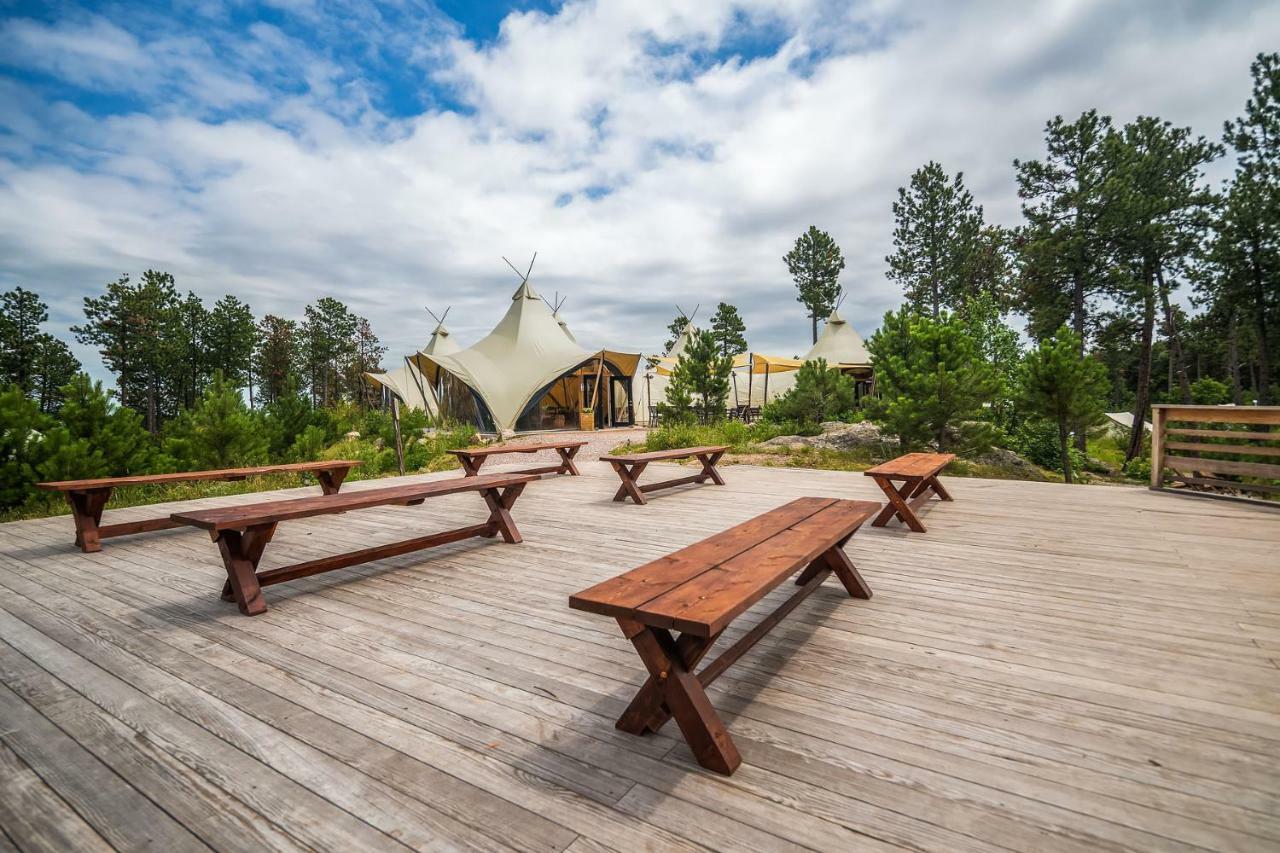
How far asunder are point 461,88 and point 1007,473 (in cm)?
1293

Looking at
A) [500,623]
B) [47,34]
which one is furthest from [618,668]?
[47,34]

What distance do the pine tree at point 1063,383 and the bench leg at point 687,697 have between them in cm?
999

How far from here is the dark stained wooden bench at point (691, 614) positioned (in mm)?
1453

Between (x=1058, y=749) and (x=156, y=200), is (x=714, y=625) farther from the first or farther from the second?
(x=156, y=200)

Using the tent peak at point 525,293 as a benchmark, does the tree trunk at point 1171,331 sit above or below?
below

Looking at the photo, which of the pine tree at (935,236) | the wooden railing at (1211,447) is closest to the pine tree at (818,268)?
the pine tree at (935,236)

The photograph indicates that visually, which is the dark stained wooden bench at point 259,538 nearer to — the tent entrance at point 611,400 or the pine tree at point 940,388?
the pine tree at point 940,388

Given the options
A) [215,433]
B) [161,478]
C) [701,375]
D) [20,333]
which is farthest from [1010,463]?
[20,333]

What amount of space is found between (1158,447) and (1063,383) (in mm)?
3257

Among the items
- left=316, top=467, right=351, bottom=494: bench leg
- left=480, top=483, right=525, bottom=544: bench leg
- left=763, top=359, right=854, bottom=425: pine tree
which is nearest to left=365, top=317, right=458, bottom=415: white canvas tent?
left=763, top=359, right=854, bottom=425: pine tree

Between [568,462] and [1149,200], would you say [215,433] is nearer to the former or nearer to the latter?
[568,462]

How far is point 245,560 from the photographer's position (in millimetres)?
2893

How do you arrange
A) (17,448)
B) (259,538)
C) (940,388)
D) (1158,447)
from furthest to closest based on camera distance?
Answer: (940,388)
(17,448)
(1158,447)
(259,538)

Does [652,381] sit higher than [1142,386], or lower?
higher
